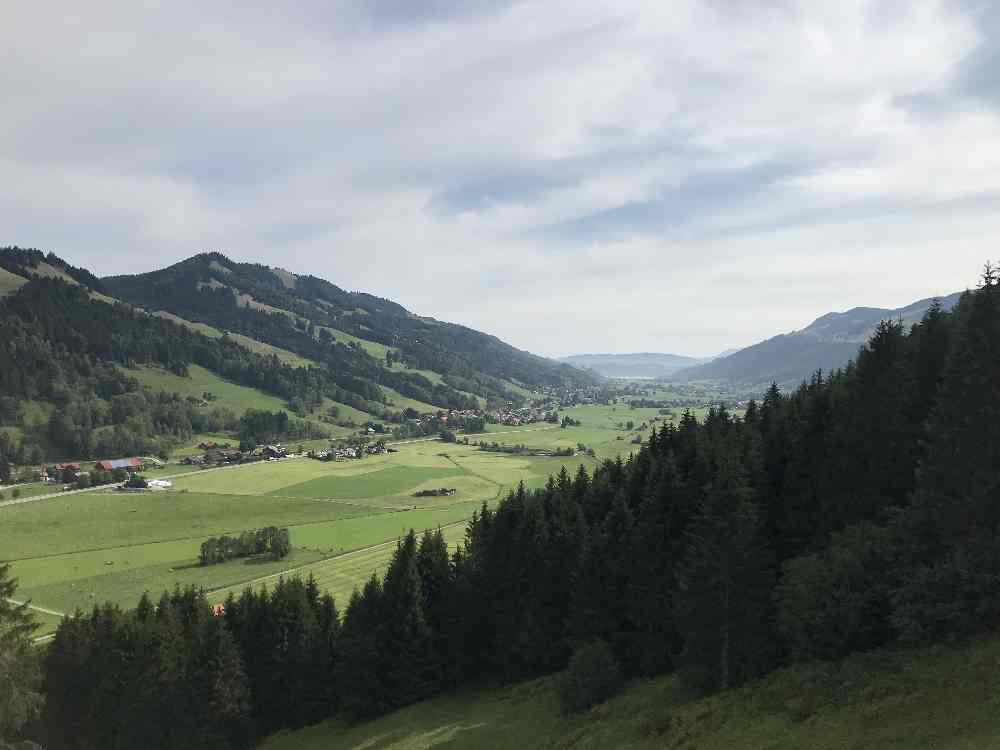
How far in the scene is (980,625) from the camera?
23453mm

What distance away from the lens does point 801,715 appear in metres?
24.2

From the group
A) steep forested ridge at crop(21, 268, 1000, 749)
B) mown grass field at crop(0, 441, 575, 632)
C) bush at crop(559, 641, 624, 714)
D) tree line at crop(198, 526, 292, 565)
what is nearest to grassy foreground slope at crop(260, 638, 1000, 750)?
bush at crop(559, 641, 624, 714)

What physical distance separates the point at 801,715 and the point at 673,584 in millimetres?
18829

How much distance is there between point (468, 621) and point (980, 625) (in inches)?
1660

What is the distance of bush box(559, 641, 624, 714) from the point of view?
127ft

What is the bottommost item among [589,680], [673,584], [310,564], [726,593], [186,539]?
[310,564]

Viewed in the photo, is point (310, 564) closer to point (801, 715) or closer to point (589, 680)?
point (589, 680)

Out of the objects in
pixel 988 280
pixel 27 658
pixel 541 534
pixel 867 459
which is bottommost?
pixel 27 658

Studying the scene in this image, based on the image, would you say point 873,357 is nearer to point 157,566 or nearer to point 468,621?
point 468,621

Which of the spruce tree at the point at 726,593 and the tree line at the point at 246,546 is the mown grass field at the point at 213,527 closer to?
the tree line at the point at 246,546

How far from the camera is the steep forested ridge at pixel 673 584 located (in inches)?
1087

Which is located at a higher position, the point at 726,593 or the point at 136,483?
the point at 726,593

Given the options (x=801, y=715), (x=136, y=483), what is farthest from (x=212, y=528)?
(x=801, y=715)

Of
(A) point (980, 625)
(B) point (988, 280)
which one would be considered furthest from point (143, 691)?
(B) point (988, 280)
